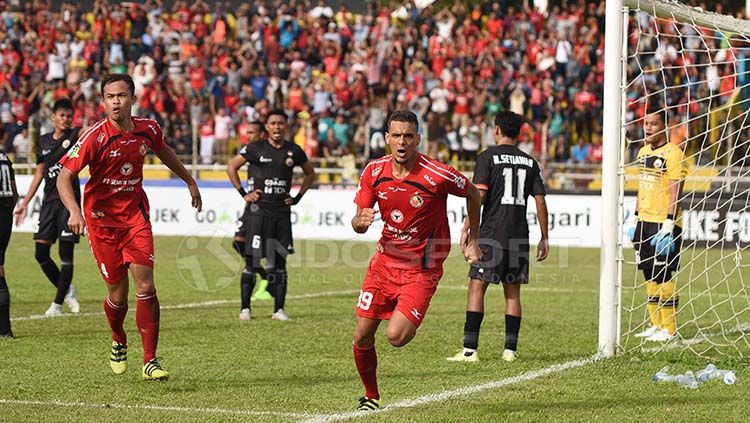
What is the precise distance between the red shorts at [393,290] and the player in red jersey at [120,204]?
76.9 inches

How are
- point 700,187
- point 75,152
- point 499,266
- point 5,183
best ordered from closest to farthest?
point 75,152 → point 499,266 → point 5,183 → point 700,187

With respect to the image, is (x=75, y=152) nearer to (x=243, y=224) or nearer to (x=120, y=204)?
(x=120, y=204)

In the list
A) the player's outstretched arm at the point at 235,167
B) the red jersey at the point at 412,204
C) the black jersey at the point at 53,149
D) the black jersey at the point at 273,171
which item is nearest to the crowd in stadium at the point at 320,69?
A: the player's outstretched arm at the point at 235,167

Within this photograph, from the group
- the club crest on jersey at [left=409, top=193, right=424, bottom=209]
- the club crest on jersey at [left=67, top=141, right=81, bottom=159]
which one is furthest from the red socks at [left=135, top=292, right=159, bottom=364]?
the club crest on jersey at [left=409, top=193, right=424, bottom=209]

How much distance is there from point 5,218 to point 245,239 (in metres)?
3.29

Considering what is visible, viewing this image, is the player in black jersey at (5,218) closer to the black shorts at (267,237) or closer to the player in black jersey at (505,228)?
the black shorts at (267,237)

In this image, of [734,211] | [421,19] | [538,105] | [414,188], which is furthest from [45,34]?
[414,188]

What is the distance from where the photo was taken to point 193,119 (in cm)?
2809

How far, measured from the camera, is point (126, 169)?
852 centimetres

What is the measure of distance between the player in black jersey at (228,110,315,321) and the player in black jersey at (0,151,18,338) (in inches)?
109

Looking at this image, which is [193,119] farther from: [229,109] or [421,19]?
[421,19]

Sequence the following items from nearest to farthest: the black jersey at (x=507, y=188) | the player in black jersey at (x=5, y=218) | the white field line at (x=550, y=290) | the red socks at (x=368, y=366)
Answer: the red socks at (x=368, y=366)
the black jersey at (x=507, y=188)
the player in black jersey at (x=5, y=218)
the white field line at (x=550, y=290)

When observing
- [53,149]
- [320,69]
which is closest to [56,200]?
[53,149]

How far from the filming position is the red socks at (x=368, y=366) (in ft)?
24.1
